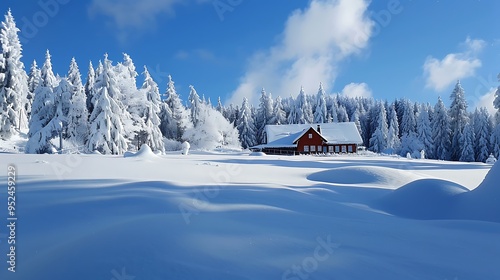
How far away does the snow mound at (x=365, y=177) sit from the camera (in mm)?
12828

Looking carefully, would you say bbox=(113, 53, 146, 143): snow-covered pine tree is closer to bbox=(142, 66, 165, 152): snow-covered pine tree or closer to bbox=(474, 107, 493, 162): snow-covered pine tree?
bbox=(142, 66, 165, 152): snow-covered pine tree

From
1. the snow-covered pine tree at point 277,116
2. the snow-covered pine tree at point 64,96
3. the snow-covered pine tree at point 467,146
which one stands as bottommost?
the snow-covered pine tree at point 467,146

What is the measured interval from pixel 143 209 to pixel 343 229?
11.2 ft

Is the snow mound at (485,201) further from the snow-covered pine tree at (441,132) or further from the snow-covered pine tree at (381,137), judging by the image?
the snow-covered pine tree at (381,137)

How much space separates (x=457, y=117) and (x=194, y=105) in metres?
50.3

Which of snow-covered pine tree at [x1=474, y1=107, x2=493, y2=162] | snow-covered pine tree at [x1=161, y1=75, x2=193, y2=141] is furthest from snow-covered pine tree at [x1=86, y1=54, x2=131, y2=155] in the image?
snow-covered pine tree at [x1=474, y1=107, x2=493, y2=162]

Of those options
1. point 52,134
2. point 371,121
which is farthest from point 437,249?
point 371,121

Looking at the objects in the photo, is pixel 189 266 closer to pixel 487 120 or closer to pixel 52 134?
pixel 52 134

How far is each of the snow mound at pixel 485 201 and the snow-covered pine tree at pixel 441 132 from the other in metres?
54.2

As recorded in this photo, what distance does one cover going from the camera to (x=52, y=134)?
29453mm

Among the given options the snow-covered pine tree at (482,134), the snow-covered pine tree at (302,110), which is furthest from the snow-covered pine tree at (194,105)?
the snow-covered pine tree at (482,134)

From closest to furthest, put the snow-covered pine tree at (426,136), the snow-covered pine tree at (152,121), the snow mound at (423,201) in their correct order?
1. the snow mound at (423,201)
2. the snow-covered pine tree at (152,121)
3. the snow-covered pine tree at (426,136)

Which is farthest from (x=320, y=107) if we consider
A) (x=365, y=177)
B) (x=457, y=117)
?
(x=365, y=177)

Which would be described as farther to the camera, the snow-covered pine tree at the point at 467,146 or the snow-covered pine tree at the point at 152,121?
the snow-covered pine tree at the point at 467,146
